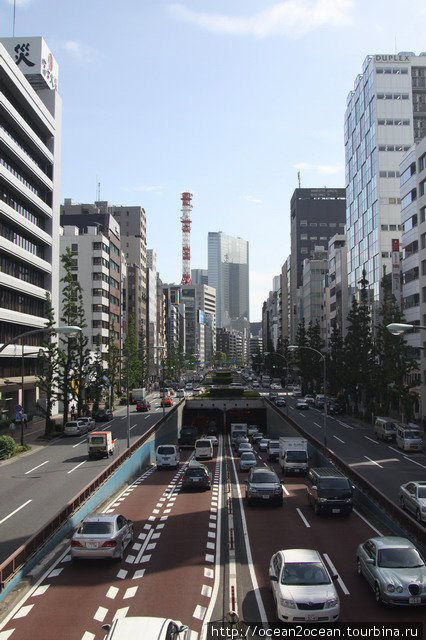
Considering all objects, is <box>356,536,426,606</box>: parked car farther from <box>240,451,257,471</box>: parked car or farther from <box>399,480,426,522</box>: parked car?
<box>240,451,257,471</box>: parked car

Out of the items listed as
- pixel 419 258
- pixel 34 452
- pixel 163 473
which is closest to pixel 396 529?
pixel 163 473

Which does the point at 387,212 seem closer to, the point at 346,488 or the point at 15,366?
the point at 15,366

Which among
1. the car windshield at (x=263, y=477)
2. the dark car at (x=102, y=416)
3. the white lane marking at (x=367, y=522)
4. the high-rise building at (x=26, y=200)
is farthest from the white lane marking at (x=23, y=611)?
the dark car at (x=102, y=416)

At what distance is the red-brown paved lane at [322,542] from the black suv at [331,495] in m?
0.47

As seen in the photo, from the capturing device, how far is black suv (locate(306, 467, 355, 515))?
26000mm

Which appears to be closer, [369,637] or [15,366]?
[369,637]

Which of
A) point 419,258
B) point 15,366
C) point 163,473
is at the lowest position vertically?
point 163,473

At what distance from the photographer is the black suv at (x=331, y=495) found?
85.3ft

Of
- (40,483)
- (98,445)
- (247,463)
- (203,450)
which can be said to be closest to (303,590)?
(40,483)

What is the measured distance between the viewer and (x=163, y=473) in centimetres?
4369

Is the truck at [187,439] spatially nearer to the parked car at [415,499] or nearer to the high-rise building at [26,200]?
the high-rise building at [26,200]

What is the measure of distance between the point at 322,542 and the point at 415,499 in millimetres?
6357

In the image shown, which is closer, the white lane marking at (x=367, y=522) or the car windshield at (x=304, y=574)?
the car windshield at (x=304, y=574)

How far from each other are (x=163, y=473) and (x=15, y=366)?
103 ft
